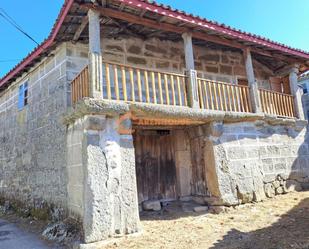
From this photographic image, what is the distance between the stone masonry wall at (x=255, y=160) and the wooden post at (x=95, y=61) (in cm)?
284

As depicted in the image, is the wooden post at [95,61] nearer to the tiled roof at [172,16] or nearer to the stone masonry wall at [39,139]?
the tiled roof at [172,16]

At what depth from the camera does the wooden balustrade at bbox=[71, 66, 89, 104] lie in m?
5.00

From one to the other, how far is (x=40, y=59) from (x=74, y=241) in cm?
488

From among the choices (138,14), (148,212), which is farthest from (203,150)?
(138,14)

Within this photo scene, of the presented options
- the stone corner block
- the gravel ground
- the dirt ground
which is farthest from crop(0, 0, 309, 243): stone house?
the gravel ground

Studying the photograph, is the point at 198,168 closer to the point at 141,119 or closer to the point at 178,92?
the point at 178,92

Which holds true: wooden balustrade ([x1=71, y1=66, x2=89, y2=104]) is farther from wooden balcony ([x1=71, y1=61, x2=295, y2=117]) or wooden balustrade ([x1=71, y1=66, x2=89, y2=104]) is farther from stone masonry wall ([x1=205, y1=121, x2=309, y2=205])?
stone masonry wall ([x1=205, y1=121, x2=309, y2=205])

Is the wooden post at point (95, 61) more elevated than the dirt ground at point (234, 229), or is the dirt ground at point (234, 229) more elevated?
the wooden post at point (95, 61)

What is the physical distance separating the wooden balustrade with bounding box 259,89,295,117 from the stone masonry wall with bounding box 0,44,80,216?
4989mm

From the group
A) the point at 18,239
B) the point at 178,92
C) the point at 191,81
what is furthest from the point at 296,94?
the point at 18,239

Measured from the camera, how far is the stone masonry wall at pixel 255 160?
6266mm

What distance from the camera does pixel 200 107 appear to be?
20.5ft

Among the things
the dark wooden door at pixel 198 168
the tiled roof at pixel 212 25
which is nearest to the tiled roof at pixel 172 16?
the tiled roof at pixel 212 25

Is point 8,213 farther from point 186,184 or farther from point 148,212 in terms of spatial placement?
point 186,184
